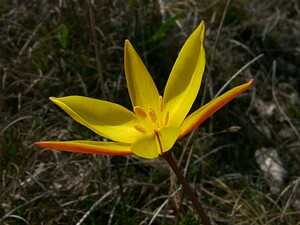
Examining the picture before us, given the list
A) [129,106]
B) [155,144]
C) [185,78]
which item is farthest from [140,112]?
[129,106]

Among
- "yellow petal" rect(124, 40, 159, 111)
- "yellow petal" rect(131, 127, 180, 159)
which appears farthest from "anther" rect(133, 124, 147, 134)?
"yellow petal" rect(131, 127, 180, 159)

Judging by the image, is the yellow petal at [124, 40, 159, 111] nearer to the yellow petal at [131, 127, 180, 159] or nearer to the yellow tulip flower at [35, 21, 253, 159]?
the yellow tulip flower at [35, 21, 253, 159]

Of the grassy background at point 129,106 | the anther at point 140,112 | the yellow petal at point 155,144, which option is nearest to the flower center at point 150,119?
Answer: the anther at point 140,112

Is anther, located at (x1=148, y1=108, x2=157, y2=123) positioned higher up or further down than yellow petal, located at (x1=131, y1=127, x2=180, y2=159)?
further down

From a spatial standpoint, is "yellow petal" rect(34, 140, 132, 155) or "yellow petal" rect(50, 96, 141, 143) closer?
"yellow petal" rect(34, 140, 132, 155)

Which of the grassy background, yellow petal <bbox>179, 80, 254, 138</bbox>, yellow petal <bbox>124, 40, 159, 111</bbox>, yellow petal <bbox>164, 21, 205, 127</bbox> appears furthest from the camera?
the grassy background

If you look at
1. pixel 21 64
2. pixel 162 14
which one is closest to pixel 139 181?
pixel 21 64
